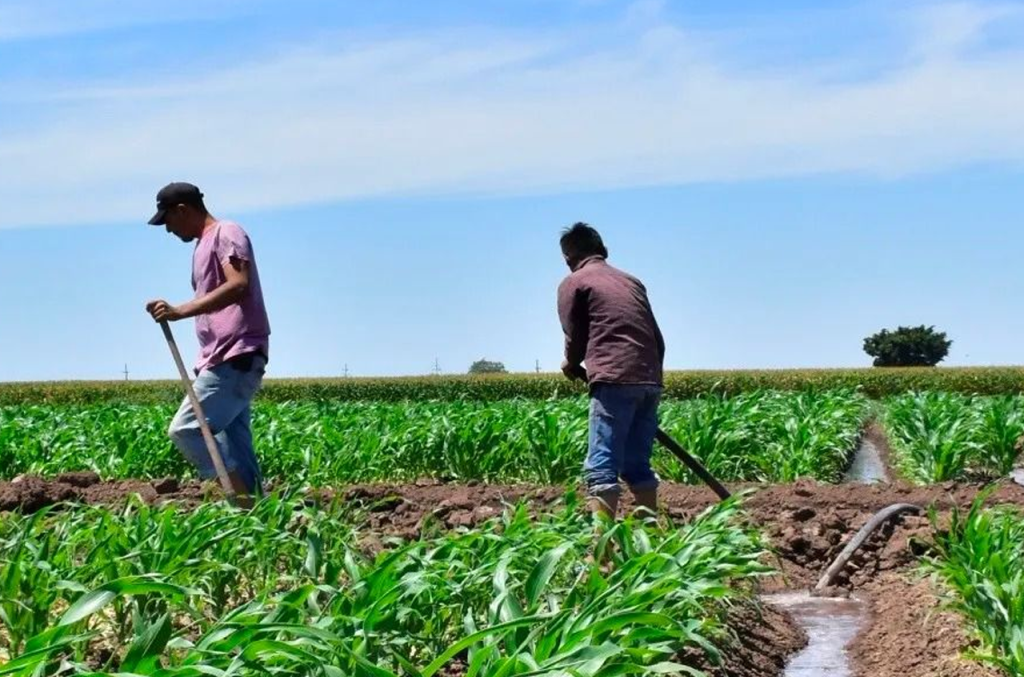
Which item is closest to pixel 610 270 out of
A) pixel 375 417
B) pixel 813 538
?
pixel 813 538

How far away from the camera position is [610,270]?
8.27m

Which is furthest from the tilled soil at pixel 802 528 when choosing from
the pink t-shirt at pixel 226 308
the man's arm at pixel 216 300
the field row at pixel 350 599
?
the man's arm at pixel 216 300

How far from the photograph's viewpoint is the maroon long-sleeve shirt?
812 cm

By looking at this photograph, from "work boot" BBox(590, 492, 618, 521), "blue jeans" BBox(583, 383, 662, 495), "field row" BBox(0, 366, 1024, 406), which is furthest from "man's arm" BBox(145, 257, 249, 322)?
"field row" BBox(0, 366, 1024, 406)

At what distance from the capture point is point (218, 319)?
8.15 metres

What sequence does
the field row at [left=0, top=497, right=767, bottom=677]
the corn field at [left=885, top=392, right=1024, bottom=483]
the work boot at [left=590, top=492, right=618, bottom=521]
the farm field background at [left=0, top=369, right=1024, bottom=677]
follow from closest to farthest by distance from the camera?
the field row at [left=0, top=497, right=767, bottom=677]
the farm field background at [left=0, top=369, right=1024, bottom=677]
the work boot at [left=590, top=492, right=618, bottom=521]
the corn field at [left=885, top=392, right=1024, bottom=483]

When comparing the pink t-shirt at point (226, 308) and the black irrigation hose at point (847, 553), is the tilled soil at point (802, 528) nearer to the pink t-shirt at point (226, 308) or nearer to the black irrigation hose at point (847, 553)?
the black irrigation hose at point (847, 553)

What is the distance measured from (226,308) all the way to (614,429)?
2029mm

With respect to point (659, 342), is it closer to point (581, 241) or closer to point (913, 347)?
point (581, 241)

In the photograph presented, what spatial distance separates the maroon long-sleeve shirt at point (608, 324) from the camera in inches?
320

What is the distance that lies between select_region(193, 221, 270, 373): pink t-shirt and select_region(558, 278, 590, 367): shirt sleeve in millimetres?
1506

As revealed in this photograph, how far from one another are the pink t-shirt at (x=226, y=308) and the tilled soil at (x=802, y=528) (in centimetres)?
90

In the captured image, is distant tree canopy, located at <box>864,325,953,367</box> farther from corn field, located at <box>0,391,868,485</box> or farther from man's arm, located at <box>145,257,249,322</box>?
man's arm, located at <box>145,257,249,322</box>

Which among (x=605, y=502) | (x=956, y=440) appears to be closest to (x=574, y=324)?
(x=605, y=502)
